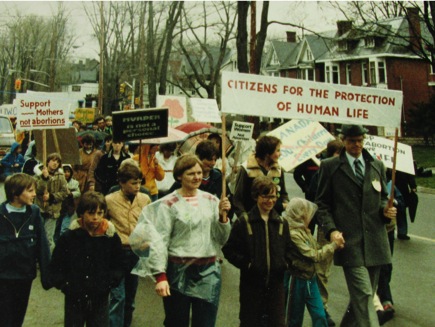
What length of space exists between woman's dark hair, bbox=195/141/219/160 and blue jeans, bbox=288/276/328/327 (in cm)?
199

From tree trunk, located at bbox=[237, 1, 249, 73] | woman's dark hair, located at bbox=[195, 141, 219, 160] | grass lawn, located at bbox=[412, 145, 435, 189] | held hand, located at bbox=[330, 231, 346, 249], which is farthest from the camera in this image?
grass lawn, located at bbox=[412, 145, 435, 189]

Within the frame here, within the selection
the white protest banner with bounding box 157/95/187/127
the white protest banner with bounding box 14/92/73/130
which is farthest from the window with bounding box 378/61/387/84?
the white protest banner with bounding box 14/92/73/130

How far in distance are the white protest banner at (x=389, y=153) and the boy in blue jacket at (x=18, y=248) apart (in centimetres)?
455

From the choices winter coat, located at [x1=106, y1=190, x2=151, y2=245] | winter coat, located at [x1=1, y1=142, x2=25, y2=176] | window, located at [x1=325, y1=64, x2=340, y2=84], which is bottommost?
winter coat, located at [x1=106, y1=190, x2=151, y2=245]

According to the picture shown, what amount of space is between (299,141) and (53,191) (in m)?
3.52

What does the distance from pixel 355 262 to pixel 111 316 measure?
201cm

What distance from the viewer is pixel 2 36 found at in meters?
83.2

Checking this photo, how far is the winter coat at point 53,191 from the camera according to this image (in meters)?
8.31

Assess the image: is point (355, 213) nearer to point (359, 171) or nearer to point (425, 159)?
point (359, 171)

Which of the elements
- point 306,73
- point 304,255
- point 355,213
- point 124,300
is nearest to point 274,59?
point 306,73

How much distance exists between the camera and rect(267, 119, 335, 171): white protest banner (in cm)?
919

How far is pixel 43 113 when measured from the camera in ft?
32.6

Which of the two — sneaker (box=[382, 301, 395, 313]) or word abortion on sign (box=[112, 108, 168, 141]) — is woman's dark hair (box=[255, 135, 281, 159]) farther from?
word abortion on sign (box=[112, 108, 168, 141])

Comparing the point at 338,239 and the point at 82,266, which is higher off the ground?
the point at 338,239
